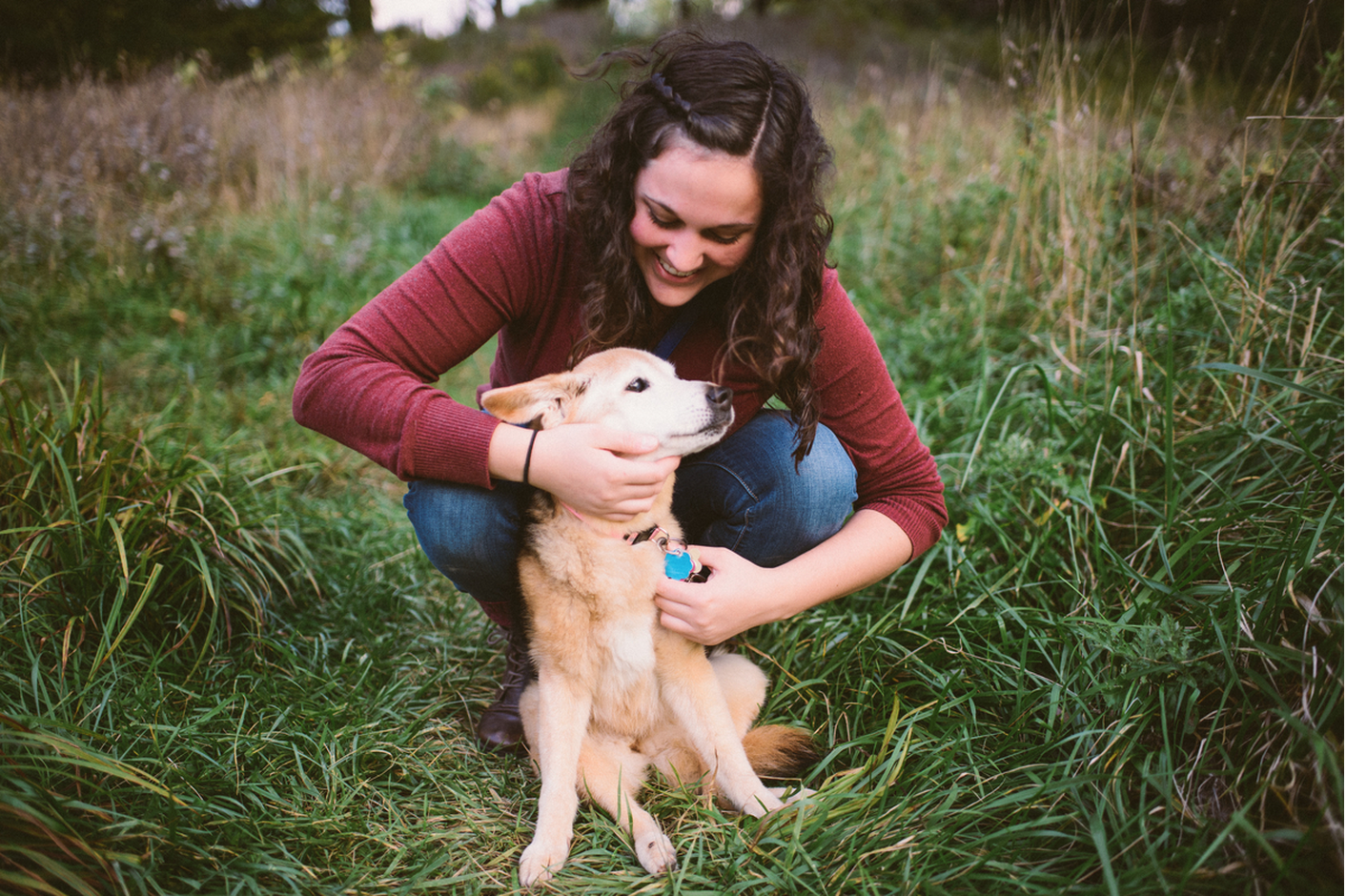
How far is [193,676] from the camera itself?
196 centimetres

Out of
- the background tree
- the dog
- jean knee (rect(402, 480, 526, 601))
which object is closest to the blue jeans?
jean knee (rect(402, 480, 526, 601))

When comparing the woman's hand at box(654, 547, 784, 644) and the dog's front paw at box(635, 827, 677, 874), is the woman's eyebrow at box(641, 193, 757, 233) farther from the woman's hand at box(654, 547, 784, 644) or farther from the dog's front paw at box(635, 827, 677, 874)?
the dog's front paw at box(635, 827, 677, 874)

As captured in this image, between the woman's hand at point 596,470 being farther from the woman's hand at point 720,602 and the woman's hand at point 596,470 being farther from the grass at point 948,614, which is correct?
the grass at point 948,614

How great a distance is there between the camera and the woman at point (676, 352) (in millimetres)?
1635

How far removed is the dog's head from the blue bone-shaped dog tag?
0.27 m

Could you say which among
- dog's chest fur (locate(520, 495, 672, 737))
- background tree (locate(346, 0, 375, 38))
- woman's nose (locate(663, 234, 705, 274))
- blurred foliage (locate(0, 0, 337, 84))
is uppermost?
background tree (locate(346, 0, 375, 38))

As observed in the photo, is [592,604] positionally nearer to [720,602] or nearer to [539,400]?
[720,602]

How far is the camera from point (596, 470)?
5.45 feet

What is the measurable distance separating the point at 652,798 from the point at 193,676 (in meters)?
1.33

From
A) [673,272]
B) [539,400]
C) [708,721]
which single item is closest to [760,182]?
[673,272]

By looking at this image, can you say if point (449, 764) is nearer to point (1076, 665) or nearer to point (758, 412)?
point (758, 412)

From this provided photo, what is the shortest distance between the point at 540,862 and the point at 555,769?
194 millimetres

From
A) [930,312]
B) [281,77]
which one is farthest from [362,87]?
[930,312]

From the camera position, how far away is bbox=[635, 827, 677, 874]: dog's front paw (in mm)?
1584
